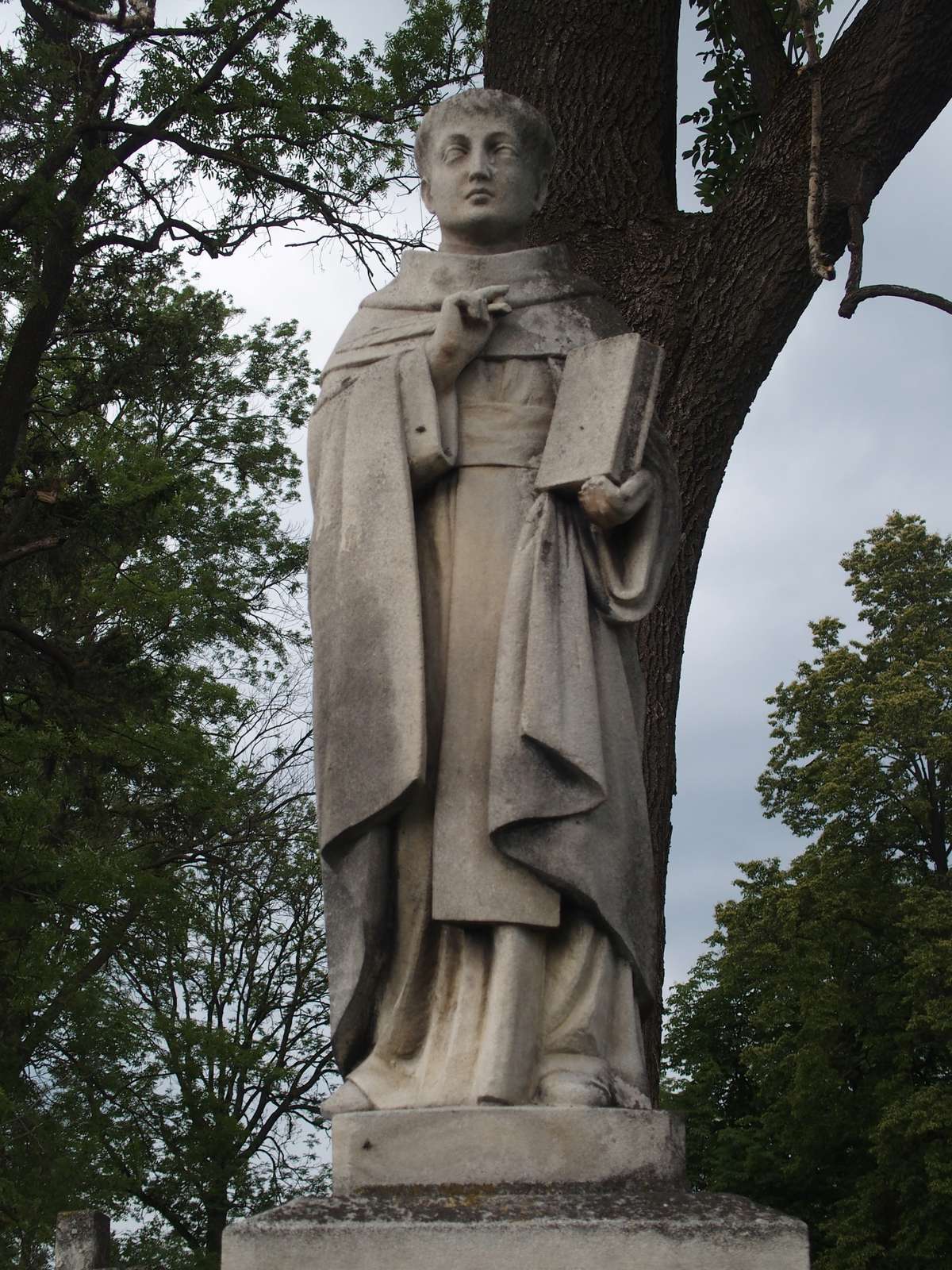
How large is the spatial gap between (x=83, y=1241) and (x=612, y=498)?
884 centimetres

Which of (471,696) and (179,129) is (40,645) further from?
(471,696)

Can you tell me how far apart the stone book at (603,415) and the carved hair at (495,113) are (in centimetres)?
76

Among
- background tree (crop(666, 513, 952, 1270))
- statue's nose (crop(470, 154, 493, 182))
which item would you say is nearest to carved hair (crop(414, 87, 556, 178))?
statue's nose (crop(470, 154, 493, 182))

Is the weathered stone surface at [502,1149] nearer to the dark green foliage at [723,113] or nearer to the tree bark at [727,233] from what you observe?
the tree bark at [727,233]

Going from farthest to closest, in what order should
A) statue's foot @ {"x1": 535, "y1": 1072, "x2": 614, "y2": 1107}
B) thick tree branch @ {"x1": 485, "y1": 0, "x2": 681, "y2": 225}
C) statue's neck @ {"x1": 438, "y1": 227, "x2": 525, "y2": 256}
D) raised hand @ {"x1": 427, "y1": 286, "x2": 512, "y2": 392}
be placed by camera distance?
thick tree branch @ {"x1": 485, "y1": 0, "x2": 681, "y2": 225} → statue's neck @ {"x1": 438, "y1": 227, "x2": 525, "y2": 256} → raised hand @ {"x1": 427, "y1": 286, "x2": 512, "y2": 392} → statue's foot @ {"x1": 535, "y1": 1072, "x2": 614, "y2": 1107}

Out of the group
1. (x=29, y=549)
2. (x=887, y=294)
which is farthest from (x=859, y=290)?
(x=29, y=549)

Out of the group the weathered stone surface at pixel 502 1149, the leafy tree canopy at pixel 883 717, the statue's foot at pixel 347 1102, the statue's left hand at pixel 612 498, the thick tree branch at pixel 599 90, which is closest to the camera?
the weathered stone surface at pixel 502 1149

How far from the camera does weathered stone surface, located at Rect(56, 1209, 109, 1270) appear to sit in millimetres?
11523

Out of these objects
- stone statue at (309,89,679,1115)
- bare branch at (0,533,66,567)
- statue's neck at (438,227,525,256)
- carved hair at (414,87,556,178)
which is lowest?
stone statue at (309,89,679,1115)

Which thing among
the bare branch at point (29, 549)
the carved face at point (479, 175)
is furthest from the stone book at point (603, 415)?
the bare branch at point (29, 549)

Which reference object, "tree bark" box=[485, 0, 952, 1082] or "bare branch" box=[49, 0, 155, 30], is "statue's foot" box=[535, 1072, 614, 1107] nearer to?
"tree bark" box=[485, 0, 952, 1082]

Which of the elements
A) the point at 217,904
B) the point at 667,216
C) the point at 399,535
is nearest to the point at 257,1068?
the point at 217,904

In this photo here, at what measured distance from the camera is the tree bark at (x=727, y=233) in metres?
9.39

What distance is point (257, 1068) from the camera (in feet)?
71.6
